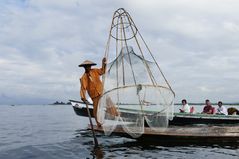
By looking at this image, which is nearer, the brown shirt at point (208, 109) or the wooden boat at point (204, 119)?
the wooden boat at point (204, 119)

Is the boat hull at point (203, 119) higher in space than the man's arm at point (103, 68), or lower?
lower

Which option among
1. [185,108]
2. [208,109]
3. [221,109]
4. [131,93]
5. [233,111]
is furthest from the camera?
[208,109]

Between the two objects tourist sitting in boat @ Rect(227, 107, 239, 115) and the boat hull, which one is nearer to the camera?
the boat hull

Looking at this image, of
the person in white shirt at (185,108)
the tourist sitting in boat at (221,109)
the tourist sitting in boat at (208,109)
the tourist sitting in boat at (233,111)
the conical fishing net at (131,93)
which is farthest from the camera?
the tourist sitting in boat at (208,109)

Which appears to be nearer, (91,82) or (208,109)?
(91,82)

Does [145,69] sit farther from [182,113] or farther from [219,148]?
[182,113]

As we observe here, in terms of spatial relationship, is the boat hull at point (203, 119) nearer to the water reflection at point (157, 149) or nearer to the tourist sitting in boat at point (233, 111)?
the tourist sitting in boat at point (233, 111)

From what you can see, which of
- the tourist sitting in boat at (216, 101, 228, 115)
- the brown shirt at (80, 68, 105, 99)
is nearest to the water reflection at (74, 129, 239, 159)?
the brown shirt at (80, 68, 105, 99)

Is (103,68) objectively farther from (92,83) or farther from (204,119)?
(204,119)

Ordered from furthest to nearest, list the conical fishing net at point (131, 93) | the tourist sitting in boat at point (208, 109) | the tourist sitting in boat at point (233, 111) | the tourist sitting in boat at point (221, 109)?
the tourist sitting in boat at point (208, 109), the tourist sitting in boat at point (233, 111), the tourist sitting in boat at point (221, 109), the conical fishing net at point (131, 93)

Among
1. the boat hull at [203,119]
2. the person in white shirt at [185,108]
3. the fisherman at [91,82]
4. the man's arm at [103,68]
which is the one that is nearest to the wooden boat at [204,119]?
the boat hull at [203,119]

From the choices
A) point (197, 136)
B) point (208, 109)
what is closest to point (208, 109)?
point (208, 109)

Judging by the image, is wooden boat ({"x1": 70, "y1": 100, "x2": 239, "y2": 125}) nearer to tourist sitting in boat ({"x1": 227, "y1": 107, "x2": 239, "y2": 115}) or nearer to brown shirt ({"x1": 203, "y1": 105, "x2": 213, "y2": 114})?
tourist sitting in boat ({"x1": 227, "y1": 107, "x2": 239, "y2": 115})

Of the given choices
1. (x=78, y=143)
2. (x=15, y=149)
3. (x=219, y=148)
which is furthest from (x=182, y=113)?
(x=15, y=149)
